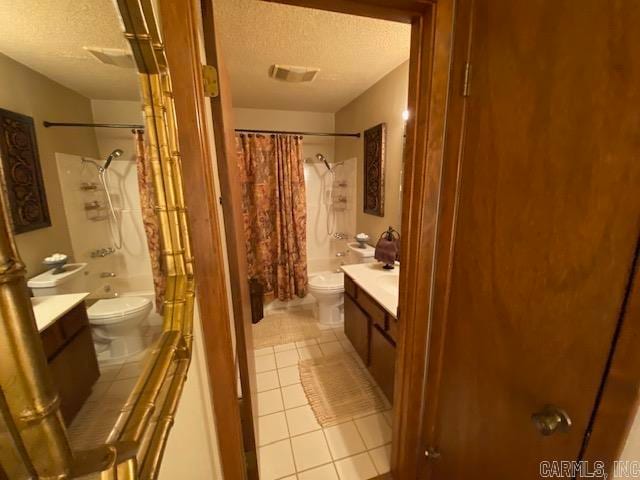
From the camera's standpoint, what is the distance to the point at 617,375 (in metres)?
0.53

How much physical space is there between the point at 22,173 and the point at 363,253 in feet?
8.02

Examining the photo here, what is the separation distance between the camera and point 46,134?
321 millimetres

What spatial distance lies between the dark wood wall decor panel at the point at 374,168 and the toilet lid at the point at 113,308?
2243 mm

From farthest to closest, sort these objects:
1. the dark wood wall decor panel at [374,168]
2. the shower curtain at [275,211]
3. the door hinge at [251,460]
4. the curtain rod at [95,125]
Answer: the shower curtain at [275,211], the dark wood wall decor panel at [374,168], the door hinge at [251,460], the curtain rod at [95,125]

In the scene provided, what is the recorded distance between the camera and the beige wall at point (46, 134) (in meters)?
0.26

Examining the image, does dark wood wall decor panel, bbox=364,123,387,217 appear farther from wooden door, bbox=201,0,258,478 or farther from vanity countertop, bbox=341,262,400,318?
wooden door, bbox=201,0,258,478

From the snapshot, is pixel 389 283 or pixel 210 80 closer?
pixel 210 80

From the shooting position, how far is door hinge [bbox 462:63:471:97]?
836 millimetres

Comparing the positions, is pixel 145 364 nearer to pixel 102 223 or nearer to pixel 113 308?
pixel 113 308

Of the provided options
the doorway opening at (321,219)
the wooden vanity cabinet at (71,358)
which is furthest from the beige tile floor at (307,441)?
the wooden vanity cabinet at (71,358)

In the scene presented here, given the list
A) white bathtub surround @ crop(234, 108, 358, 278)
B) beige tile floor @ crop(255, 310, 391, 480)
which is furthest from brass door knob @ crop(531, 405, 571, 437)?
white bathtub surround @ crop(234, 108, 358, 278)

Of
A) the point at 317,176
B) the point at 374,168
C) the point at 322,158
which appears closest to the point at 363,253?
the point at 374,168

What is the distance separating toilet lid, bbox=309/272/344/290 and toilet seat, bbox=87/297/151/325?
7.00ft

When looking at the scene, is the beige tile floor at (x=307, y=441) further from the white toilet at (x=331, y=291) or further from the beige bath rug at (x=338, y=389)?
the white toilet at (x=331, y=291)
